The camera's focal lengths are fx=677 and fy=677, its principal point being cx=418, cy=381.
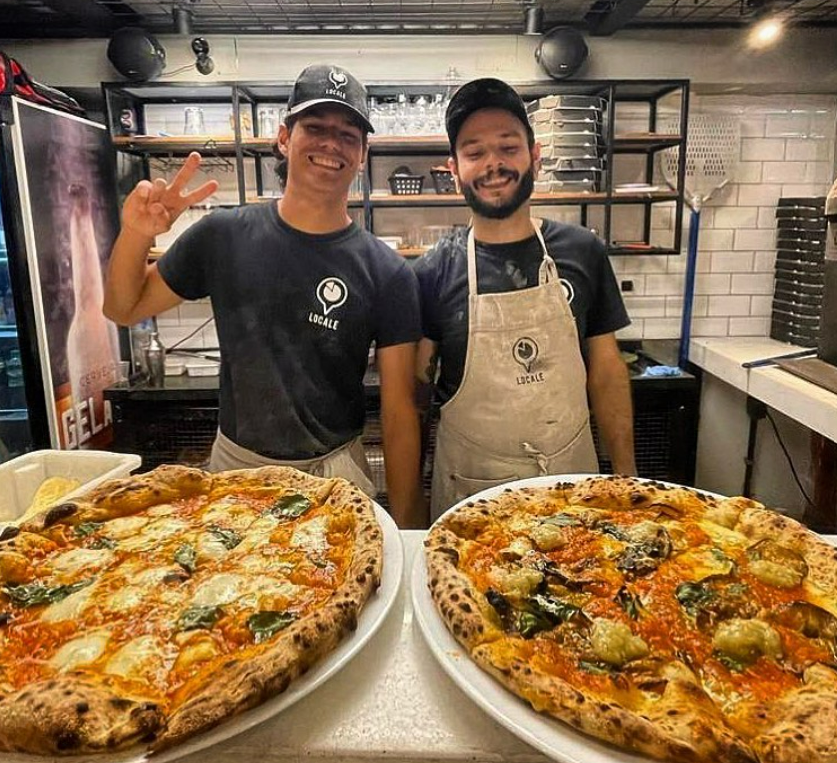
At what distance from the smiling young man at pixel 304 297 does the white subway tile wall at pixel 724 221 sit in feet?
6.63

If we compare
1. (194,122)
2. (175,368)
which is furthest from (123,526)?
(194,122)

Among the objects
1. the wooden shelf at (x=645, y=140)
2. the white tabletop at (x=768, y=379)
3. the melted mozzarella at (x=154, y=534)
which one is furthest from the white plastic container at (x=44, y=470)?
the wooden shelf at (x=645, y=140)

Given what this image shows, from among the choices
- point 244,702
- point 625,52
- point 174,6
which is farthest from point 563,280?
point 174,6

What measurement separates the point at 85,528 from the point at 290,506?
Result: 391 millimetres

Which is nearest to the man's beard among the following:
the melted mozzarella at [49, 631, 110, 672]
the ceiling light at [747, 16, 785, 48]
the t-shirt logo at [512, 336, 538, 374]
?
the t-shirt logo at [512, 336, 538, 374]

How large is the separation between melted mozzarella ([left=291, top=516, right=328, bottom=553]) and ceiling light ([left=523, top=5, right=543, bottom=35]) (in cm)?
305

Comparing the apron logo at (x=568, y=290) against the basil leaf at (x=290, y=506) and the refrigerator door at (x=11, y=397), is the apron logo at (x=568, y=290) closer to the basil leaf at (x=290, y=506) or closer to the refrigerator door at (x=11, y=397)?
the basil leaf at (x=290, y=506)

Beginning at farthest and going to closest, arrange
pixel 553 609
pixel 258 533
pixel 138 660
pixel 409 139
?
pixel 409 139, pixel 258 533, pixel 553 609, pixel 138 660

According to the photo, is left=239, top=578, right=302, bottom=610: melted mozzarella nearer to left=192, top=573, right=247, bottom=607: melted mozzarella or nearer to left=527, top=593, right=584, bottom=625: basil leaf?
left=192, top=573, right=247, bottom=607: melted mozzarella

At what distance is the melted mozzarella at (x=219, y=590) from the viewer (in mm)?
1068

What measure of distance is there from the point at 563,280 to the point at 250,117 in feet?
8.13

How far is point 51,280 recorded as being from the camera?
321 centimetres

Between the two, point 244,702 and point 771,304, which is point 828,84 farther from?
point 244,702

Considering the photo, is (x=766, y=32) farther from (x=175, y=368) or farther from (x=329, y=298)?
(x=175, y=368)
